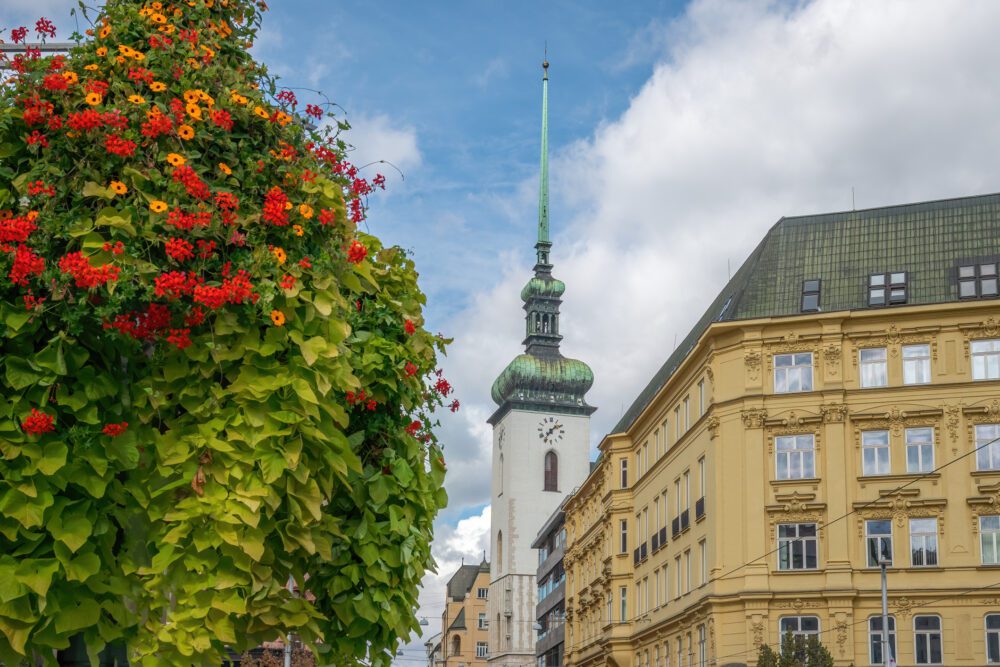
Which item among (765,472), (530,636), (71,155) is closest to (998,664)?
(765,472)

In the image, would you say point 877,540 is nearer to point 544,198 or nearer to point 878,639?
point 878,639

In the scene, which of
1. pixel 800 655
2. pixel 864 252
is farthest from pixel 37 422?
pixel 864 252

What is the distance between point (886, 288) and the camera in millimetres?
54062

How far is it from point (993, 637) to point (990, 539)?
11.2 ft

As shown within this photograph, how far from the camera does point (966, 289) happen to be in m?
52.8

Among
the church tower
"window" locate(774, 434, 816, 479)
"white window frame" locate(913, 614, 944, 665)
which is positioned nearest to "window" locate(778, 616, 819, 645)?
"white window frame" locate(913, 614, 944, 665)

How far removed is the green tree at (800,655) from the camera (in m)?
46.6

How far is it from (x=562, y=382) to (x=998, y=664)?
9989 centimetres

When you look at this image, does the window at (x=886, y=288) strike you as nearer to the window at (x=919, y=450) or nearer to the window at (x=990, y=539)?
the window at (x=919, y=450)

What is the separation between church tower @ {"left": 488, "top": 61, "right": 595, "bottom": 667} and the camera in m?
142

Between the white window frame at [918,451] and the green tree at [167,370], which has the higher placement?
the white window frame at [918,451]

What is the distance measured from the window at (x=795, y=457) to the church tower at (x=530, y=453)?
8914cm

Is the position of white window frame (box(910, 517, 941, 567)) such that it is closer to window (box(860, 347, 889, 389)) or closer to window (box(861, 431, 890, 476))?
window (box(861, 431, 890, 476))

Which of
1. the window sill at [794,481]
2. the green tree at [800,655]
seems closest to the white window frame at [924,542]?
the window sill at [794,481]
